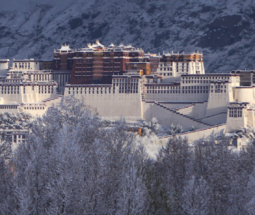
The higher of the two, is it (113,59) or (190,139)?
(113,59)

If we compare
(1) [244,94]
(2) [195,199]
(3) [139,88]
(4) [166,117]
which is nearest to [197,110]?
(4) [166,117]

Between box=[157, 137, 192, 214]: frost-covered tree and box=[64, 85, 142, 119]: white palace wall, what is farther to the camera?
box=[64, 85, 142, 119]: white palace wall

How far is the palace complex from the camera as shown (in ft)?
394

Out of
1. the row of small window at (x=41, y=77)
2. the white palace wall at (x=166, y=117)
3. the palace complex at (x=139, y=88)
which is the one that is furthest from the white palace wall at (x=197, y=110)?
the row of small window at (x=41, y=77)

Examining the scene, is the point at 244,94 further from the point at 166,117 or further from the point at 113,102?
the point at 113,102

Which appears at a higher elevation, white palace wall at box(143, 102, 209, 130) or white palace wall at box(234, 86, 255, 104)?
white palace wall at box(234, 86, 255, 104)

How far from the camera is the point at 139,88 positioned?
122750mm

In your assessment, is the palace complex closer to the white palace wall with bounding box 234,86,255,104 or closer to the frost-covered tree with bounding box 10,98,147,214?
the white palace wall with bounding box 234,86,255,104

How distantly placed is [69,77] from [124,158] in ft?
217

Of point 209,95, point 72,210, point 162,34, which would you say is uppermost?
point 162,34

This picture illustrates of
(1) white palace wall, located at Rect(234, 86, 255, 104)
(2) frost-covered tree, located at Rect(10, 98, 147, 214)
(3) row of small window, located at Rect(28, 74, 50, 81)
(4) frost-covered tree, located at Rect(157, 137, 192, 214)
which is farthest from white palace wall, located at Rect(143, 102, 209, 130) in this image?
(2) frost-covered tree, located at Rect(10, 98, 147, 214)

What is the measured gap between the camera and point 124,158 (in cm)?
6800

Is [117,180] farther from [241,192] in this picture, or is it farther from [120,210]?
[241,192]

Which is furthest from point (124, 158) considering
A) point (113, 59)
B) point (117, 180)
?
point (113, 59)
